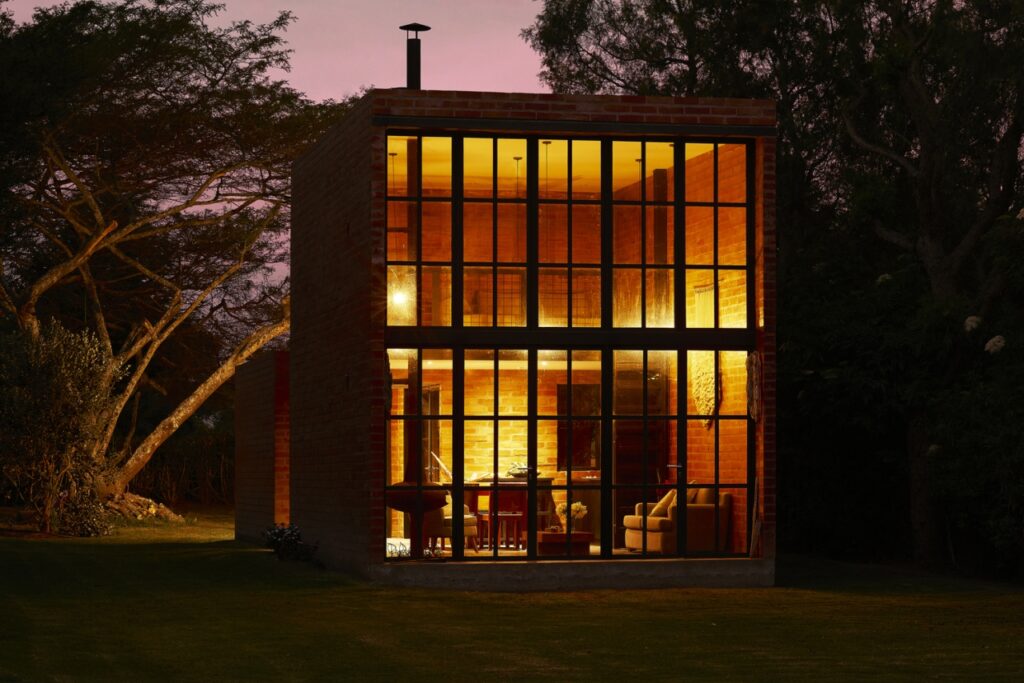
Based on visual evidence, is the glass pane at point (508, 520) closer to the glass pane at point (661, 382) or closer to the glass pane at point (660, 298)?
the glass pane at point (661, 382)

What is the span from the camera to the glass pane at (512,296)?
17.7 m

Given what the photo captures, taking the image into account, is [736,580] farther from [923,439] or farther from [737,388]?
[923,439]

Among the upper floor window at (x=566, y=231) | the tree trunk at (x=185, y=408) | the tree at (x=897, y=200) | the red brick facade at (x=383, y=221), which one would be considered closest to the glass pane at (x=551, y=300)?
the upper floor window at (x=566, y=231)

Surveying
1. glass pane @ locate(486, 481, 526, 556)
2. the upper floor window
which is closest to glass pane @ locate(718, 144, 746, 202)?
the upper floor window

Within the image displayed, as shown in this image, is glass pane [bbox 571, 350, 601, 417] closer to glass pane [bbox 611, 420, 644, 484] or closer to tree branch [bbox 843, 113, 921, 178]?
glass pane [bbox 611, 420, 644, 484]

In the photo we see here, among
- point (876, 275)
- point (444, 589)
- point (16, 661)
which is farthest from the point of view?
point (876, 275)

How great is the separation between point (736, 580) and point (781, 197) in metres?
8.93

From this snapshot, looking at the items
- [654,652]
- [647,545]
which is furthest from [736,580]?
[654,652]

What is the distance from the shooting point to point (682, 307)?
58.8 feet

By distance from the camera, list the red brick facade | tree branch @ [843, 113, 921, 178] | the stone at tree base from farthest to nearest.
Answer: the stone at tree base < tree branch @ [843, 113, 921, 178] < the red brick facade

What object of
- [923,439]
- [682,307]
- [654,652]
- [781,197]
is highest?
[781,197]

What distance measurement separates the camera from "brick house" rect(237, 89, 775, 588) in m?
17.5

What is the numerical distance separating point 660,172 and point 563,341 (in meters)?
2.10

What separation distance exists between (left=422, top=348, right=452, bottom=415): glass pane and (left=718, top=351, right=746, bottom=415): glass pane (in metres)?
2.91
